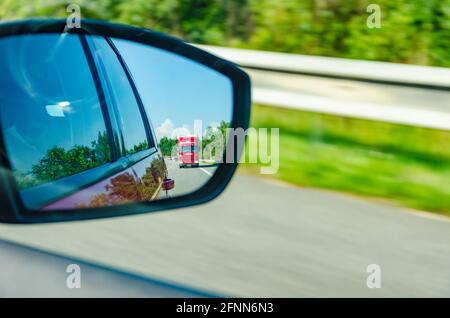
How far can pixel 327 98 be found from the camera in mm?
5691

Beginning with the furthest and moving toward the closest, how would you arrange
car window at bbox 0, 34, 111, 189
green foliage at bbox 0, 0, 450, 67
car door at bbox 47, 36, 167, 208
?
1. green foliage at bbox 0, 0, 450, 67
2. car door at bbox 47, 36, 167, 208
3. car window at bbox 0, 34, 111, 189

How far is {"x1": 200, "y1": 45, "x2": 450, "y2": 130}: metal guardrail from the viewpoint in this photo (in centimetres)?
521

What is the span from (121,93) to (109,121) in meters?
0.14

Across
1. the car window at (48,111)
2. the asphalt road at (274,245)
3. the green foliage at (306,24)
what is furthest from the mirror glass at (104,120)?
the green foliage at (306,24)

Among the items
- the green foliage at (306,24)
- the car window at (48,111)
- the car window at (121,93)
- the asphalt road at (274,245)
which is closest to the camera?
the car window at (48,111)

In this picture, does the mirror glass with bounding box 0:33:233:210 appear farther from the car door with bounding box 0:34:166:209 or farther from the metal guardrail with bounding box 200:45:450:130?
the metal guardrail with bounding box 200:45:450:130

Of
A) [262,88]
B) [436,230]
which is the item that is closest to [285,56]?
[262,88]

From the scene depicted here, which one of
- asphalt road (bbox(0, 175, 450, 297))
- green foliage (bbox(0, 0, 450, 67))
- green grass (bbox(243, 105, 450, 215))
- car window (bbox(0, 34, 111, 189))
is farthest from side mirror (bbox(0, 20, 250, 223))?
green foliage (bbox(0, 0, 450, 67))

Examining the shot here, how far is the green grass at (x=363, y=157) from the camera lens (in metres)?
5.13

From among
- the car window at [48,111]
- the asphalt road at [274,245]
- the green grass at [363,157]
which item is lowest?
the asphalt road at [274,245]

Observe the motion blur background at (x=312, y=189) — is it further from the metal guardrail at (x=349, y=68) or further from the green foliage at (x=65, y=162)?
the green foliage at (x=65, y=162)

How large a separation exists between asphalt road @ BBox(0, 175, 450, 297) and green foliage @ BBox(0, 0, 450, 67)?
2235mm

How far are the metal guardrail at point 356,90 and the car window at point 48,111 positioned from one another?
3.53 metres

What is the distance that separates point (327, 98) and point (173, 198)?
148 inches
